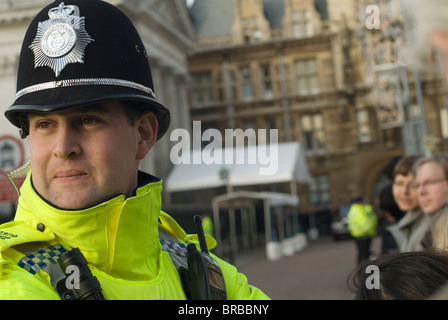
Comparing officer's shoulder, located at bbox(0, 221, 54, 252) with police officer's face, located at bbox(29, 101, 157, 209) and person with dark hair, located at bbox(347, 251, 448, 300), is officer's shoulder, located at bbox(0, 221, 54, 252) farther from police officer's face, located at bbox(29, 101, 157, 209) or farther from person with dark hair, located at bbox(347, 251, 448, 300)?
person with dark hair, located at bbox(347, 251, 448, 300)

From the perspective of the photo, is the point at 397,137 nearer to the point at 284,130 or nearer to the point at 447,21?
the point at 284,130

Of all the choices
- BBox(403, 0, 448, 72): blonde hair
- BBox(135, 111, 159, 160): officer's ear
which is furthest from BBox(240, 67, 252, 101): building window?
BBox(403, 0, 448, 72): blonde hair

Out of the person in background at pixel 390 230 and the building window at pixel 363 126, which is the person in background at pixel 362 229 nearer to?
the person in background at pixel 390 230

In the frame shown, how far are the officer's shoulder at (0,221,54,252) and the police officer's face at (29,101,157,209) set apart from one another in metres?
0.05

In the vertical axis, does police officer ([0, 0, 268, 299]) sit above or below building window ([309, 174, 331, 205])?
above

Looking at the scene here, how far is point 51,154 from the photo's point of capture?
1161mm

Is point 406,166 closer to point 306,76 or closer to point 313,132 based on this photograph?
point 313,132

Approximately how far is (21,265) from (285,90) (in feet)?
103

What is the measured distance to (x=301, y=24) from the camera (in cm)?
2884

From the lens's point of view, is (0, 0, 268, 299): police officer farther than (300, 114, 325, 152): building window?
No

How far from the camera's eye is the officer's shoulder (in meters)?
1.05

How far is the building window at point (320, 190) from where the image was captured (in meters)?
31.3

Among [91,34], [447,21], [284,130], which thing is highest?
[284,130]
